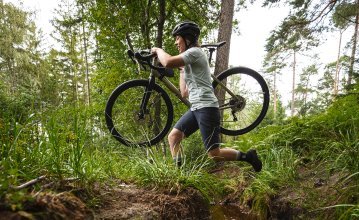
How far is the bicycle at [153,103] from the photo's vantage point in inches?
142

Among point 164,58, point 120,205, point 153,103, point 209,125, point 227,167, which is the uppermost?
point 164,58

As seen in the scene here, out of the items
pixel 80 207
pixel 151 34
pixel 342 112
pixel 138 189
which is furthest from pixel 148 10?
pixel 80 207

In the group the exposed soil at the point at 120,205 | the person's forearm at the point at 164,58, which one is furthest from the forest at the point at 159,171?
the person's forearm at the point at 164,58

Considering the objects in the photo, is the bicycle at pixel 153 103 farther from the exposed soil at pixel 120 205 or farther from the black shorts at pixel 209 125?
the exposed soil at pixel 120 205

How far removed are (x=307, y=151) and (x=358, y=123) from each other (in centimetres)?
93

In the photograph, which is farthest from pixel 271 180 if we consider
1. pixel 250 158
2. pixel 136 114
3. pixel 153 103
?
pixel 136 114

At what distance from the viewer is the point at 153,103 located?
12.6 ft

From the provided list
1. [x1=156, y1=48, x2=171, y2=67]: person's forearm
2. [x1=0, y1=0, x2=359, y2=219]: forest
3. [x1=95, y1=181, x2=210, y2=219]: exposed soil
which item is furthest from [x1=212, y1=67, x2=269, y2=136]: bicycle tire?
[x1=95, y1=181, x2=210, y2=219]: exposed soil

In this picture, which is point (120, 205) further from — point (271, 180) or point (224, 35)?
point (224, 35)

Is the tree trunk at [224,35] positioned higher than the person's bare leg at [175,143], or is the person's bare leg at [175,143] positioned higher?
the tree trunk at [224,35]

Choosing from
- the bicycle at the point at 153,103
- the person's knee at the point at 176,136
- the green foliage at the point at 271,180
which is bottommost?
the green foliage at the point at 271,180

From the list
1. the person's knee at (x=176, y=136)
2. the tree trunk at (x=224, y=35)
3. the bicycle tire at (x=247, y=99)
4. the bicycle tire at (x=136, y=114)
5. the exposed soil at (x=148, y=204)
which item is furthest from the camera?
the tree trunk at (x=224, y=35)

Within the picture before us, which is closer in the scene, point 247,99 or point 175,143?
point 175,143

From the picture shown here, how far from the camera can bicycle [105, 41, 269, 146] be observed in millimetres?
3619
